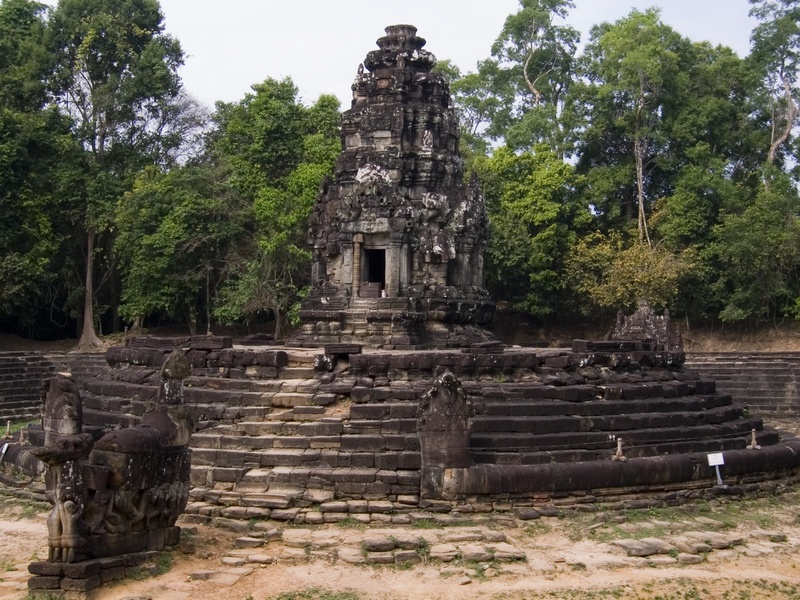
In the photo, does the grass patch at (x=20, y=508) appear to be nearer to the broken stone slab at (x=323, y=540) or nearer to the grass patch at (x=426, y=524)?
the broken stone slab at (x=323, y=540)

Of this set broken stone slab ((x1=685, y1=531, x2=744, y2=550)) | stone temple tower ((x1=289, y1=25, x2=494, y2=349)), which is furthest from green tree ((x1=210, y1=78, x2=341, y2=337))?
broken stone slab ((x1=685, y1=531, x2=744, y2=550))

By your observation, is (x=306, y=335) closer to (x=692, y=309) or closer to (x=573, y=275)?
(x=573, y=275)

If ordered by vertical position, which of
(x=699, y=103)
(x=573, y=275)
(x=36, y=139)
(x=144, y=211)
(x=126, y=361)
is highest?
(x=699, y=103)

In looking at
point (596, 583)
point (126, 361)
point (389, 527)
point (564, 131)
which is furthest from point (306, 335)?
point (564, 131)

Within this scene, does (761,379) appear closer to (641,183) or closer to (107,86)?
(641,183)

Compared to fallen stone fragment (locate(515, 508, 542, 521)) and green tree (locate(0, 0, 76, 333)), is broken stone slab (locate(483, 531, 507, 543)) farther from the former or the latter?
green tree (locate(0, 0, 76, 333))

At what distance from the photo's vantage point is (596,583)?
9.45 metres

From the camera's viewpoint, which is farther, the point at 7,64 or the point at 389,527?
the point at 7,64

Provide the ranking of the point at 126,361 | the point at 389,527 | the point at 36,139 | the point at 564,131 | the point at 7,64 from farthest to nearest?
the point at 564,131 < the point at 7,64 < the point at 36,139 < the point at 126,361 < the point at 389,527

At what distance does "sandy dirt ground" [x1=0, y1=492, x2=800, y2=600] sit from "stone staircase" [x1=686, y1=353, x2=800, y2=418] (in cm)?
1349

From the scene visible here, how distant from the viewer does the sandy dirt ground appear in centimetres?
898

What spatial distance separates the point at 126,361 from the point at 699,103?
29986 millimetres

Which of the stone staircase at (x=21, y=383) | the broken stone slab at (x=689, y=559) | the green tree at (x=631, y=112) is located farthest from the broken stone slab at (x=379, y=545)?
the green tree at (x=631, y=112)

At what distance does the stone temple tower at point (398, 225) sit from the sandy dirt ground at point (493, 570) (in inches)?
303
